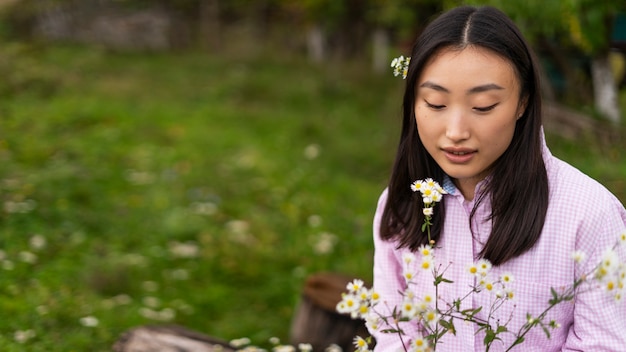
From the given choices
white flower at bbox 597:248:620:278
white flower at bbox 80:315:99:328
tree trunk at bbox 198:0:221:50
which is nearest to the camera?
white flower at bbox 597:248:620:278

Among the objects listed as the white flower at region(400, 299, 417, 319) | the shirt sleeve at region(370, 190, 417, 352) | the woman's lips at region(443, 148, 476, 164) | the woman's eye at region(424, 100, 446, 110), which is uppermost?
the woman's eye at region(424, 100, 446, 110)

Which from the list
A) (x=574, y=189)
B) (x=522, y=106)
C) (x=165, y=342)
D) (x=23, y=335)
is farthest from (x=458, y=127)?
(x=23, y=335)

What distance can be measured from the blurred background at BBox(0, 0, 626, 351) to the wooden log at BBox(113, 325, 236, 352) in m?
0.52

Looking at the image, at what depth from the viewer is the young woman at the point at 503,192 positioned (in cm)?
181

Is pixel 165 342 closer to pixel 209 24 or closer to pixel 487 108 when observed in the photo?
pixel 487 108

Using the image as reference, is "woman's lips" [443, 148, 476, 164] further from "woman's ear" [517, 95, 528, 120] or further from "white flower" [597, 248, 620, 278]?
"white flower" [597, 248, 620, 278]

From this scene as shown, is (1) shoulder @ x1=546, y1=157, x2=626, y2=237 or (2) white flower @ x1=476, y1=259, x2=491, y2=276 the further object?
(1) shoulder @ x1=546, y1=157, x2=626, y2=237

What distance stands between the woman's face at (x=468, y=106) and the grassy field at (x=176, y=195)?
1935 millimetres

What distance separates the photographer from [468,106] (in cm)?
181

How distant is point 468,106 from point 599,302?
56 cm

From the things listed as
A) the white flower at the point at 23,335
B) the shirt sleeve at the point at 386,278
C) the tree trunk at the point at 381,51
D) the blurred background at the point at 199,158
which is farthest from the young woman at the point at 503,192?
the tree trunk at the point at 381,51

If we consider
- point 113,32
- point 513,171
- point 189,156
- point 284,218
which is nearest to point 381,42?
point 113,32

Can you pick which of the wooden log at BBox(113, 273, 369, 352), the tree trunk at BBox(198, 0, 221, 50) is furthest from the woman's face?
the tree trunk at BBox(198, 0, 221, 50)

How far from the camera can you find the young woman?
1806mm
